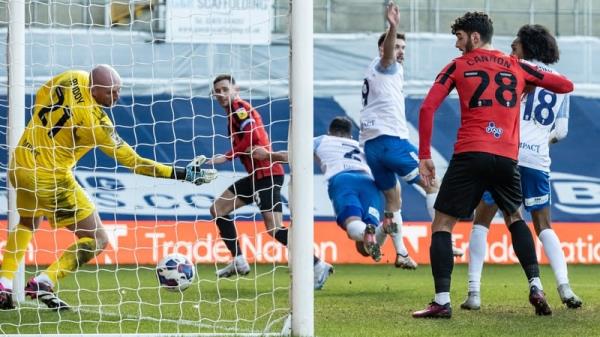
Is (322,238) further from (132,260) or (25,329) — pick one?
(25,329)

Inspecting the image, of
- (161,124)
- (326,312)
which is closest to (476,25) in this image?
(326,312)

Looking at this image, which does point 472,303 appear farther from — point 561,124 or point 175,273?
point 175,273

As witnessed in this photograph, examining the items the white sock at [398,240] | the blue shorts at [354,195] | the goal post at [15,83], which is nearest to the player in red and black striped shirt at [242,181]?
the blue shorts at [354,195]

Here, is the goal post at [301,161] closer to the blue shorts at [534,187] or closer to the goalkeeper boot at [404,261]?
the blue shorts at [534,187]

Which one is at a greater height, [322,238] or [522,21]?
[522,21]

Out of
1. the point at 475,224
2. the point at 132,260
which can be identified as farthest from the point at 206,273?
the point at 475,224

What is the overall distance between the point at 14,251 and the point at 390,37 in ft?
10.7

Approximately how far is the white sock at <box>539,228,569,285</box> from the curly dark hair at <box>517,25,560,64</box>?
1272 millimetres

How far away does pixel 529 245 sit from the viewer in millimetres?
8102

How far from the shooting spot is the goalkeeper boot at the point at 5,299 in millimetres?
8391

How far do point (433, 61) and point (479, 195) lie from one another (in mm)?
10497

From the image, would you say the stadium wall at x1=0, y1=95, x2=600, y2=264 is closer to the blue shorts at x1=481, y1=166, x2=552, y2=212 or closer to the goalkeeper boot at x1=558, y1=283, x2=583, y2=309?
the blue shorts at x1=481, y1=166, x2=552, y2=212

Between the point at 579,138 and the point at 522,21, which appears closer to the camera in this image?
the point at 579,138

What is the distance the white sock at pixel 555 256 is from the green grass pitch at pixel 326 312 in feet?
0.78
